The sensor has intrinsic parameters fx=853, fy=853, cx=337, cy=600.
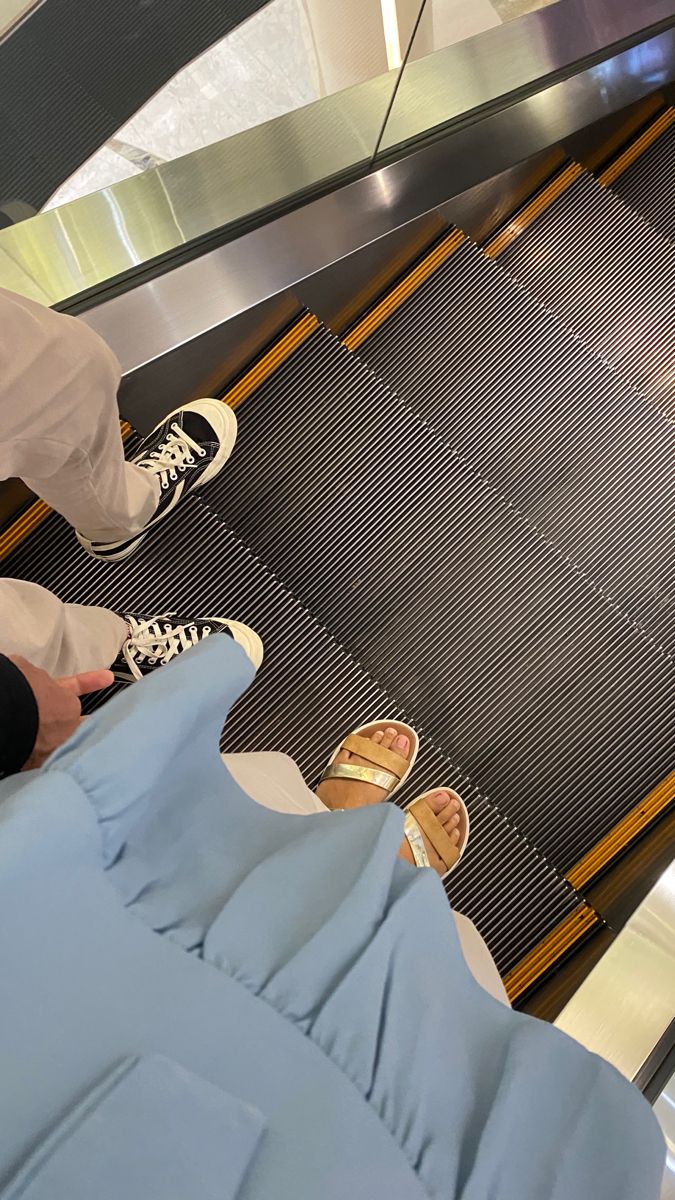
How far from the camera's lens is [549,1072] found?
1047 millimetres

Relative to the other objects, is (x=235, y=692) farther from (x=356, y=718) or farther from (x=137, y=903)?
(x=356, y=718)

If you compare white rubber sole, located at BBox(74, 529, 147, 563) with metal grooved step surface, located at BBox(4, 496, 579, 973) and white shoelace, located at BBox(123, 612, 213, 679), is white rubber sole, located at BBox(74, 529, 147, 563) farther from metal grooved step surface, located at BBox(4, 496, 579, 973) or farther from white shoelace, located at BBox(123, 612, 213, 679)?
white shoelace, located at BBox(123, 612, 213, 679)

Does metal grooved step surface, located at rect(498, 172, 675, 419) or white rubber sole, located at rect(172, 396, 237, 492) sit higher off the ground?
metal grooved step surface, located at rect(498, 172, 675, 419)

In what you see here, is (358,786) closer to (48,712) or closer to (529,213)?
(48,712)

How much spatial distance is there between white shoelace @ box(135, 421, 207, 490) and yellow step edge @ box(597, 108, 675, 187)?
2.29 m

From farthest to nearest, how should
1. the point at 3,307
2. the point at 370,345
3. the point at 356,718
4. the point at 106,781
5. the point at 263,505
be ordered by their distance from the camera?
the point at 370,345, the point at 263,505, the point at 356,718, the point at 3,307, the point at 106,781

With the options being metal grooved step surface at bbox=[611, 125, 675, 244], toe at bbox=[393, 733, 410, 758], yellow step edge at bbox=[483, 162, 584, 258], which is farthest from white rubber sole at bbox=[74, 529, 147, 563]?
metal grooved step surface at bbox=[611, 125, 675, 244]

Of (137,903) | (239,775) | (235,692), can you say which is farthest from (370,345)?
(137,903)

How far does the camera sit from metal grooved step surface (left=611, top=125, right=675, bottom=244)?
335 centimetres

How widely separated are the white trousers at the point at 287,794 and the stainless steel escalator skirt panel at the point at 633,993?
0.17 meters

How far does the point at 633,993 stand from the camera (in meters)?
1.65

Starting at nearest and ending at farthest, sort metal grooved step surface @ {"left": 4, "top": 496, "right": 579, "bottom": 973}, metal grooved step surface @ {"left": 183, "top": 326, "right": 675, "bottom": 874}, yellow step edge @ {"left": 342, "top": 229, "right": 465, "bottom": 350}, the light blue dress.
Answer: the light blue dress < metal grooved step surface @ {"left": 4, "top": 496, "right": 579, "bottom": 973} < metal grooved step surface @ {"left": 183, "top": 326, "right": 675, "bottom": 874} < yellow step edge @ {"left": 342, "top": 229, "right": 465, "bottom": 350}

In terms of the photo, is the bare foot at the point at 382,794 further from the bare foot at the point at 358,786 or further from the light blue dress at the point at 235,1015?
the light blue dress at the point at 235,1015

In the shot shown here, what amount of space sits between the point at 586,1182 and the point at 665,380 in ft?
8.52
